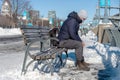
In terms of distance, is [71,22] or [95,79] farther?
[71,22]

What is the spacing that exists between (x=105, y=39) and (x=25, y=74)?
9791 mm

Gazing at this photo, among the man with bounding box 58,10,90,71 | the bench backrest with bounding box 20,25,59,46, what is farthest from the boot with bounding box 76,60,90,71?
the bench backrest with bounding box 20,25,59,46

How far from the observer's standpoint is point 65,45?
766 cm

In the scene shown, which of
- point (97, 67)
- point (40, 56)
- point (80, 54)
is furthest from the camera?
point (97, 67)

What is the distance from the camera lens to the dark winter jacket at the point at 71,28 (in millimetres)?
7496

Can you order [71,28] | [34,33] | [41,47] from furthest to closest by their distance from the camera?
[41,47], [34,33], [71,28]

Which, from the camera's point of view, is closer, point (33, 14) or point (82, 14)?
point (82, 14)

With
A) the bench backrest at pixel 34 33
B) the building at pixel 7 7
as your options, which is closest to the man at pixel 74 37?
the bench backrest at pixel 34 33

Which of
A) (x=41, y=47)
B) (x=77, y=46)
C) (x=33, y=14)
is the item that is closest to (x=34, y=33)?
(x=41, y=47)

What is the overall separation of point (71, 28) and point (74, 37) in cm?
25

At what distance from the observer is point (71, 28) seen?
7480 mm

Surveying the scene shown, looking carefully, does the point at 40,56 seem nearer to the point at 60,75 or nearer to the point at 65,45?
the point at 60,75

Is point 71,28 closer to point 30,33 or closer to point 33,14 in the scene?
point 30,33

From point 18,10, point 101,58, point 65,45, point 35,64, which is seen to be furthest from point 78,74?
point 18,10
